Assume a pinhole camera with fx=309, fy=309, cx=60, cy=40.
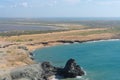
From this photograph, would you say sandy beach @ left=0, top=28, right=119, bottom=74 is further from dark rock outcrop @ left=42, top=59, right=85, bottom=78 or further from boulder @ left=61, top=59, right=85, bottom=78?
boulder @ left=61, top=59, right=85, bottom=78

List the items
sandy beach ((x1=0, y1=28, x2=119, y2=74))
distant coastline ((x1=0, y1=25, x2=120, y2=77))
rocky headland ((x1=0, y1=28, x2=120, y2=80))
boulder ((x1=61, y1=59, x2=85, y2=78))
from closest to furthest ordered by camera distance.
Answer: boulder ((x1=61, y1=59, x2=85, y2=78)), rocky headland ((x1=0, y1=28, x2=120, y2=80)), sandy beach ((x1=0, y1=28, x2=119, y2=74)), distant coastline ((x1=0, y1=25, x2=120, y2=77))

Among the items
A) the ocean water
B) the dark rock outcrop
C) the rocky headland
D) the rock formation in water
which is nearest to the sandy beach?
the rocky headland

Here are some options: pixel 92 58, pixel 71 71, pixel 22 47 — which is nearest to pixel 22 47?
pixel 22 47

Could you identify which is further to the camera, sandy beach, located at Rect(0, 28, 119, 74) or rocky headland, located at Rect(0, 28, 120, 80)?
sandy beach, located at Rect(0, 28, 119, 74)

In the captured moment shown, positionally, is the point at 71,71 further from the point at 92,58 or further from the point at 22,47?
the point at 22,47

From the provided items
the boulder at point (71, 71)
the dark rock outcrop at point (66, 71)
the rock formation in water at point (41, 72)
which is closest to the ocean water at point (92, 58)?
the boulder at point (71, 71)

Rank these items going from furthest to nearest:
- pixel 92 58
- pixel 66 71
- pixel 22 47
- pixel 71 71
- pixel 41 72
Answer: pixel 22 47 → pixel 92 58 → pixel 66 71 → pixel 71 71 → pixel 41 72

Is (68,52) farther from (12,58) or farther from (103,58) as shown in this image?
(12,58)
